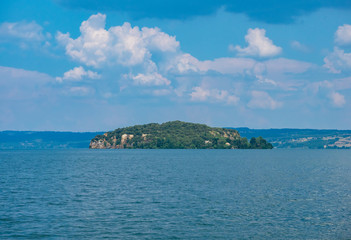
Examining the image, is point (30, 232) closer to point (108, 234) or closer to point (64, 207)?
point (108, 234)

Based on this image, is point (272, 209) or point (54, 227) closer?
point (54, 227)

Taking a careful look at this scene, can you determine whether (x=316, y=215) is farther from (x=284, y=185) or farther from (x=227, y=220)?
(x=284, y=185)

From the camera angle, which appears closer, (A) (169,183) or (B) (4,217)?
(B) (4,217)

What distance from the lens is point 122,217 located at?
49125mm

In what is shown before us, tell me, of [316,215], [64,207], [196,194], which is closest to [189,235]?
[316,215]

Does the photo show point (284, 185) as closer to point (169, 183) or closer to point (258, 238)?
point (169, 183)

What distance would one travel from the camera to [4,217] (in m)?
48.8

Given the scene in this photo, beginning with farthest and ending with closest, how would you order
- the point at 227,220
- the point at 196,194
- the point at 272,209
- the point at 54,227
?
the point at 196,194 → the point at 272,209 → the point at 227,220 → the point at 54,227

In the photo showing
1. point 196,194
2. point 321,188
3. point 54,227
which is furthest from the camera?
point 321,188

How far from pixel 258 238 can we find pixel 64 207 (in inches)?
1140

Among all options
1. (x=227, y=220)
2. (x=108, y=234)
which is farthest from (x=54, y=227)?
(x=227, y=220)

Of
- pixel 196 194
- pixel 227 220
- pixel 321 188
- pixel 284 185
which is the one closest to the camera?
pixel 227 220

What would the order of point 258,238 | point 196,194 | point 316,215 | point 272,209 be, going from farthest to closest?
point 196,194 < point 272,209 < point 316,215 < point 258,238

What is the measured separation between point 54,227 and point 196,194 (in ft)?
99.0
